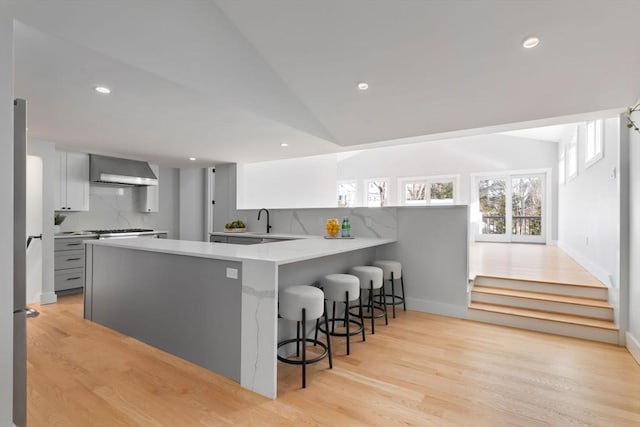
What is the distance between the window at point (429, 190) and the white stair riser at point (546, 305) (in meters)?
5.81

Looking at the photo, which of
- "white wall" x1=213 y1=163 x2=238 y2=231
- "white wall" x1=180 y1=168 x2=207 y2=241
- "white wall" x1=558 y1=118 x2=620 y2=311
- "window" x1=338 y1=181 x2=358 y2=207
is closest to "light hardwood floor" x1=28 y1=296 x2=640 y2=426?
"white wall" x1=558 y1=118 x2=620 y2=311

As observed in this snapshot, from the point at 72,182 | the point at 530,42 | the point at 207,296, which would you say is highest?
the point at 530,42

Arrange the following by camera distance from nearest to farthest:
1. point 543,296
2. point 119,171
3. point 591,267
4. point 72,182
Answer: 1. point 543,296
2. point 591,267
3. point 72,182
4. point 119,171

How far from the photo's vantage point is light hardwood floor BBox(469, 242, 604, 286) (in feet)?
13.3

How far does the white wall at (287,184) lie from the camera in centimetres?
680

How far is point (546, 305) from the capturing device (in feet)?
11.7

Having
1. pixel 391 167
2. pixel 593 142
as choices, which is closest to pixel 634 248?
pixel 593 142

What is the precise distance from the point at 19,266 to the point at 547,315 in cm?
437

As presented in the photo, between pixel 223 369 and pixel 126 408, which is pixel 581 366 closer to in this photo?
pixel 223 369

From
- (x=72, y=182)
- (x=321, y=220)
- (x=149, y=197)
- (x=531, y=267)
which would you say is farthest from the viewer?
(x=149, y=197)

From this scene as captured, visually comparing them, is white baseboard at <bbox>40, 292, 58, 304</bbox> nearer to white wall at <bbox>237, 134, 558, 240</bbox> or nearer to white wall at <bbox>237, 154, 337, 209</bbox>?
white wall at <bbox>237, 134, 558, 240</bbox>

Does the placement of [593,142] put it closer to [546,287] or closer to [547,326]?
[546,287]

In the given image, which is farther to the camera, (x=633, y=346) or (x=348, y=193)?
(x=348, y=193)

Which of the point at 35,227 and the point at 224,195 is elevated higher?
the point at 224,195
